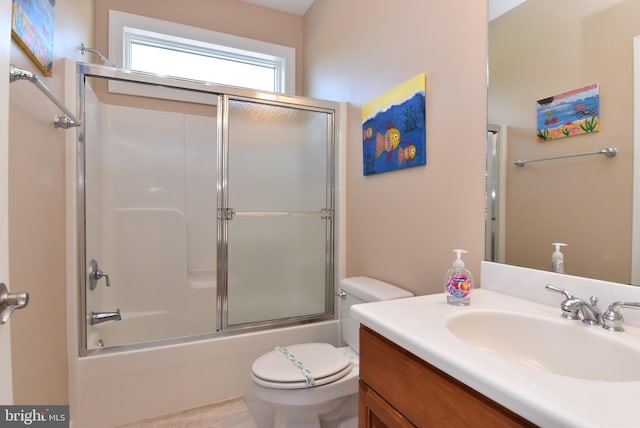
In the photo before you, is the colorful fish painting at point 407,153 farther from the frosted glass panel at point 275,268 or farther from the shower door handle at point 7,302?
the shower door handle at point 7,302

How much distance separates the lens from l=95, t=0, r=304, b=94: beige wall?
7.38 ft

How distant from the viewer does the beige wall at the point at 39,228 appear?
39.6 inches

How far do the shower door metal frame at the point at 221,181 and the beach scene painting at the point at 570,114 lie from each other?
1320 mm

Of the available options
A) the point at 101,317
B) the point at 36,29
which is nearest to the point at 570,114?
the point at 36,29

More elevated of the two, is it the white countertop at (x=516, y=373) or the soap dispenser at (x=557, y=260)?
the soap dispenser at (x=557, y=260)

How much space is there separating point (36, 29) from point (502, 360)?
1.72 metres

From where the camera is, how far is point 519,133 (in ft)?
3.59

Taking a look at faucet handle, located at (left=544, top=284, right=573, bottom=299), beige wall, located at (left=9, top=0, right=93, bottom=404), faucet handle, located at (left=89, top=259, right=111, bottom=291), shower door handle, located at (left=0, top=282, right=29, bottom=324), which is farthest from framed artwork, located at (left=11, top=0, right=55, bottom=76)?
faucet handle, located at (left=544, top=284, right=573, bottom=299)

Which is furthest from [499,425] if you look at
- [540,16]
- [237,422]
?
[237,422]

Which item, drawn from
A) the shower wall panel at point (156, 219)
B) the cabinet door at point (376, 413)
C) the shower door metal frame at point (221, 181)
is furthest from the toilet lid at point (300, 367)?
the shower wall panel at point (156, 219)

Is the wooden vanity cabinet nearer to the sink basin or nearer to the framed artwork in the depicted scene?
the sink basin

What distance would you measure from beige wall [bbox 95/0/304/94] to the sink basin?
99.9 inches

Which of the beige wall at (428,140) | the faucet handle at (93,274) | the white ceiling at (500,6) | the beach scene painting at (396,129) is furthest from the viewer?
the faucet handle at (93,274)

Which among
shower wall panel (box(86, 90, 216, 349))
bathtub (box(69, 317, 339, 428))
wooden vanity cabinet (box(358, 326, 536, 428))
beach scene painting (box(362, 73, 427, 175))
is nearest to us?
wooden vanity cabinet (box(358, 326, 536, 428))
